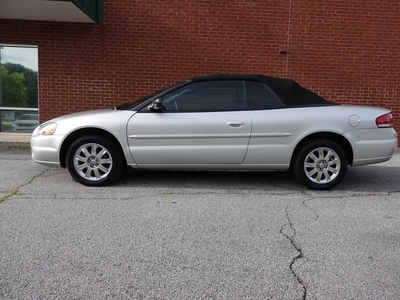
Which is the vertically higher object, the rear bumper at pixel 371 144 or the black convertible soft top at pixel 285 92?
the black convertible soft top at pixel 285 92

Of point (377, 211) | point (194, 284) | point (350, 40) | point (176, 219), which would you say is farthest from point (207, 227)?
point (350, 40)

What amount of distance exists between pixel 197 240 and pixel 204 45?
6137 mm

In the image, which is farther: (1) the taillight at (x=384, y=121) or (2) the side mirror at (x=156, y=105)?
(1) the taillight at (x=384, y=121)

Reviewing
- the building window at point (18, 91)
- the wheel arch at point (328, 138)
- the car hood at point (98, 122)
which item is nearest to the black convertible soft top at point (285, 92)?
the wheel arch at point (328, 138)

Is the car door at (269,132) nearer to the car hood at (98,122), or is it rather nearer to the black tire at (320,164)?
the black tire at (320,164)

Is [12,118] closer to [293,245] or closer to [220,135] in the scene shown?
[220,135]

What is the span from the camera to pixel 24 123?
9.08 metres

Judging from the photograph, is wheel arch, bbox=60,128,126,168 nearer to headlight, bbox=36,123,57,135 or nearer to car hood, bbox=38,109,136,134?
→ car hood, bbox=38,109,136,134

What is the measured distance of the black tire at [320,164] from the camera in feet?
16.6

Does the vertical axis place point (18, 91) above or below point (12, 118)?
above

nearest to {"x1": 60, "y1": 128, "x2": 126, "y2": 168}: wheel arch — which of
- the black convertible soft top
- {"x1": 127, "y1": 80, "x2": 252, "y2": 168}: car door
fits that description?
{"x1": 127, "y1": 80, "x2": 252, "y2": 168}: car door

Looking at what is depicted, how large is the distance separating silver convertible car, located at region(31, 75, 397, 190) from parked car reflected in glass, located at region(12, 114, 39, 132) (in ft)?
13.8

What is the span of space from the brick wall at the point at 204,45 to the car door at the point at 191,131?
3748mm

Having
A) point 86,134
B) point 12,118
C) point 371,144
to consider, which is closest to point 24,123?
point 12,118
